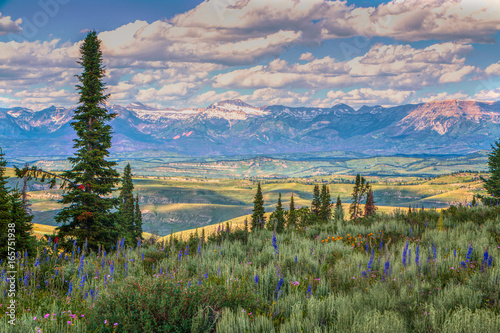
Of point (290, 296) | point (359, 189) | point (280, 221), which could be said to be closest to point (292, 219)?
point (280, 221)

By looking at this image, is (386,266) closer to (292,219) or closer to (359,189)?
(292,219)

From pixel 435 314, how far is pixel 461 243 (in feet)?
14.8

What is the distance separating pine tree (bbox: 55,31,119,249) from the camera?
1010 inches

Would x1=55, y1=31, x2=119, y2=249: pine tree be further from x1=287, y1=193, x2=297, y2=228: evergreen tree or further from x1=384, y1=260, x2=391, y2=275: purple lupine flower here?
x1=384, y1=260, x2=391, y2=275: purple lupine flower

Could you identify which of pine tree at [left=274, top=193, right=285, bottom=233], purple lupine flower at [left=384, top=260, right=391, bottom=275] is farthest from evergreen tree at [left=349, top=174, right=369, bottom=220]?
purple lupine flower at [left=384, top=260, right=391, bottom=275]

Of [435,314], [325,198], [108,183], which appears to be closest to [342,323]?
[435,314]

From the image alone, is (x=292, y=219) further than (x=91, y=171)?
Yes

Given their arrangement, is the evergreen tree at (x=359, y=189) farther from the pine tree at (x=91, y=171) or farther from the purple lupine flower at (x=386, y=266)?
the purple lupine flower at (x=386, y=266)

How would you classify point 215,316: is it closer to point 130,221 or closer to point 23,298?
point 23,298

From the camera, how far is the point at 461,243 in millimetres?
8148

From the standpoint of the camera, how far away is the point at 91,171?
26.9 meters

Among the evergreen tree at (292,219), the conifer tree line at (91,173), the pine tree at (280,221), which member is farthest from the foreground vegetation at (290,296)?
the conifer tree line at (91,173)

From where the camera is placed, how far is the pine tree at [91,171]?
25656 mm

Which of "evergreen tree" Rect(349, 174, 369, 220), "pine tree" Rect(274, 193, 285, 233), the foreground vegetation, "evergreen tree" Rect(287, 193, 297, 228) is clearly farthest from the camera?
"evergreen tree" Rect(349, 174, 369, 220)
